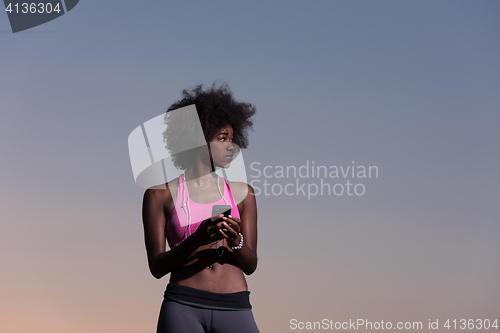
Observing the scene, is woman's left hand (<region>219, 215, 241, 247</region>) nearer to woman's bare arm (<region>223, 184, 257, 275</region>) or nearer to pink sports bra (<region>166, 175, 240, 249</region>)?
woman's bare arm (<region>223, 184, 257, 275</region>)

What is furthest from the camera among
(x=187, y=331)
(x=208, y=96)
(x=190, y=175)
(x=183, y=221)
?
(x=208, y=96)

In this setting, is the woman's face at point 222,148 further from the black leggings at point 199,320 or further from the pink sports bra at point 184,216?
the black leggings at point 199,320

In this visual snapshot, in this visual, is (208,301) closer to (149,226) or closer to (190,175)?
(149,226)

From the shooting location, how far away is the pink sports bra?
319 centimetres

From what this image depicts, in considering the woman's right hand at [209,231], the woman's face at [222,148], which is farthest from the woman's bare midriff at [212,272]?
the woman's face at [222,148]

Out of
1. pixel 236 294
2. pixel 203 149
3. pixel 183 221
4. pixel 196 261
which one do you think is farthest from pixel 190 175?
pixel 236 294

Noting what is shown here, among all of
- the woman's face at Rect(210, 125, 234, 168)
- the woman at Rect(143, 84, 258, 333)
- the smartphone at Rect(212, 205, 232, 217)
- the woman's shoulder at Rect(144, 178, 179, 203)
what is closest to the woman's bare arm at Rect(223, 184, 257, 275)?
the woman at Rect(143, 84, 258, 333)

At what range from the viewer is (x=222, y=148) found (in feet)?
11.5

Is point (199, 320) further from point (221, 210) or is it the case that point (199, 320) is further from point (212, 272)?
point (221, 210)

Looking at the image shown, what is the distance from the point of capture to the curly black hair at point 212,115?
3.78 meters

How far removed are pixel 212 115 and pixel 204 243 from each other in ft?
4.32

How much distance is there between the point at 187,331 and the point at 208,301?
202 millimetres

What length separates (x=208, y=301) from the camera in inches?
118

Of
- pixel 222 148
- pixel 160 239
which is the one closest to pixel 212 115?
pixel 222 148
